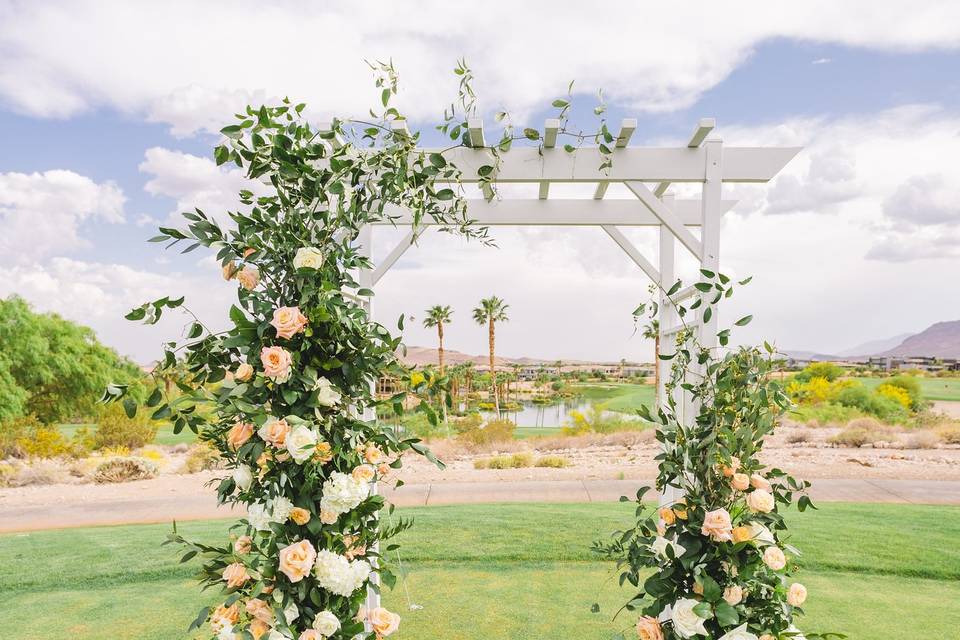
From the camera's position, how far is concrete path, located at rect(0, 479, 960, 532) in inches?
263

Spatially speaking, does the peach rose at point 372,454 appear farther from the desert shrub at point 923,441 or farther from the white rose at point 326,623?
the desert shrub at point 923,441

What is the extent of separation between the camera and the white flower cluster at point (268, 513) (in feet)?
6.29

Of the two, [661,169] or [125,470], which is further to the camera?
[125,470]

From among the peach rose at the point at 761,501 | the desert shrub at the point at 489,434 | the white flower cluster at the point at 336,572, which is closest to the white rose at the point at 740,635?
the peach rose at the point at 761,501

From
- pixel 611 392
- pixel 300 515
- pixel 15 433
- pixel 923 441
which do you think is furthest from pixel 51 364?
pixel 611 392

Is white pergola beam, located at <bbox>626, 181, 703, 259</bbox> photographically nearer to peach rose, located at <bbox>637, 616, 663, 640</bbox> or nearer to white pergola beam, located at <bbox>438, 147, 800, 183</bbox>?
white pergola beam, located at <bbox>438, 147, 800, 183</bbox>

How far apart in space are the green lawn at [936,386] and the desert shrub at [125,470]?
14.2 metres

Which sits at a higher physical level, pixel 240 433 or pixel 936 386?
pixel 240 433

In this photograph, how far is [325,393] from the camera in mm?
1912

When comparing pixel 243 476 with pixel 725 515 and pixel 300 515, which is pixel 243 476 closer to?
pixel 300 515

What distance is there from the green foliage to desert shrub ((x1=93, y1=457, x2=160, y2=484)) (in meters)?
3.31

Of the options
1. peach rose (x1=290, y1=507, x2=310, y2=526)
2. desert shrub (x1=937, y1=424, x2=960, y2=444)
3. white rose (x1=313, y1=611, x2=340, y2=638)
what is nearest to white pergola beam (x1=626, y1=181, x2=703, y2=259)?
peach rose (x1=290, y1=507, x2=310, y2=526)

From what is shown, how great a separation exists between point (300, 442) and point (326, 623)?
1.76 ft

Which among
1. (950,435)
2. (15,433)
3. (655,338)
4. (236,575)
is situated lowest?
(950,435)
